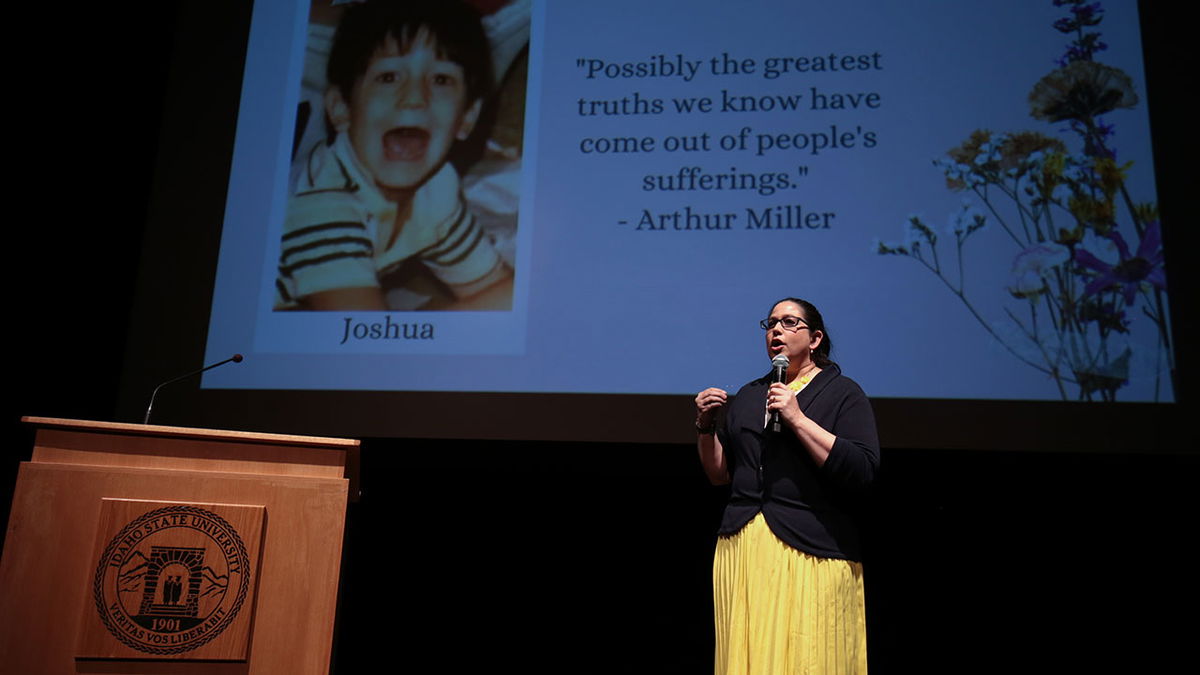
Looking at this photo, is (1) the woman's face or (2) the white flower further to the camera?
(2) the white flower

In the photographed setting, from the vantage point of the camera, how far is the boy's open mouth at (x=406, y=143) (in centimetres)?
352

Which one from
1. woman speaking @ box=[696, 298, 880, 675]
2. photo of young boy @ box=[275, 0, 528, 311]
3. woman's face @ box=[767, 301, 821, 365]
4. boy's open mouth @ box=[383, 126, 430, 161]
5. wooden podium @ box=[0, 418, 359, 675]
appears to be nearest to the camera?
wooden podium @ box=[0, 418, 359, 675]

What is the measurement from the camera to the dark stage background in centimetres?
323

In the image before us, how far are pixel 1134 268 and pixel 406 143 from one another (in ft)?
8.19

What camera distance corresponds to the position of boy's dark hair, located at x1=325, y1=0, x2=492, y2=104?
3.55 meters

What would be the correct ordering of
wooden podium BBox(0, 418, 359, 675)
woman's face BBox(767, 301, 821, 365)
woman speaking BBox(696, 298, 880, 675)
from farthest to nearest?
woman's face BBox(767, 301, 821, 365) < woman speaking BBox(696, 298, 880, 675) < wooden podium BBox(0, 418, 359, 675)

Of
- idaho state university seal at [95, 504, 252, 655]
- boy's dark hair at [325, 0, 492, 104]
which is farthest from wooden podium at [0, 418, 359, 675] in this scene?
boy's dark hair at [325, 0, 492, 104]

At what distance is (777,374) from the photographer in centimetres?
217

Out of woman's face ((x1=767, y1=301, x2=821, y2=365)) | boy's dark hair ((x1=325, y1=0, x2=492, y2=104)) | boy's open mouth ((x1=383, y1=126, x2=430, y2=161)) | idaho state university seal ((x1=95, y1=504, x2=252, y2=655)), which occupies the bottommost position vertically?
idaho state university seal ((x1=95, y1=504, x2=252, y2=655))

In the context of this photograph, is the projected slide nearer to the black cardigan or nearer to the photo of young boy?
the photo of young boy

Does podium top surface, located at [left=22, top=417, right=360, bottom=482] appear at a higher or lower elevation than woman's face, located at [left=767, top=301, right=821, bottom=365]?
lower

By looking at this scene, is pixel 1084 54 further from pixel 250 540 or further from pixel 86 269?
pixel 86 269

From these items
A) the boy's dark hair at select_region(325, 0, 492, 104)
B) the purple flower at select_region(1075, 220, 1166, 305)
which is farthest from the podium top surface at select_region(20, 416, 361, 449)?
the purple flower at select_region(1075, 220, 1166, 305)

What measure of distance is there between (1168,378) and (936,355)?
0.69 metres
